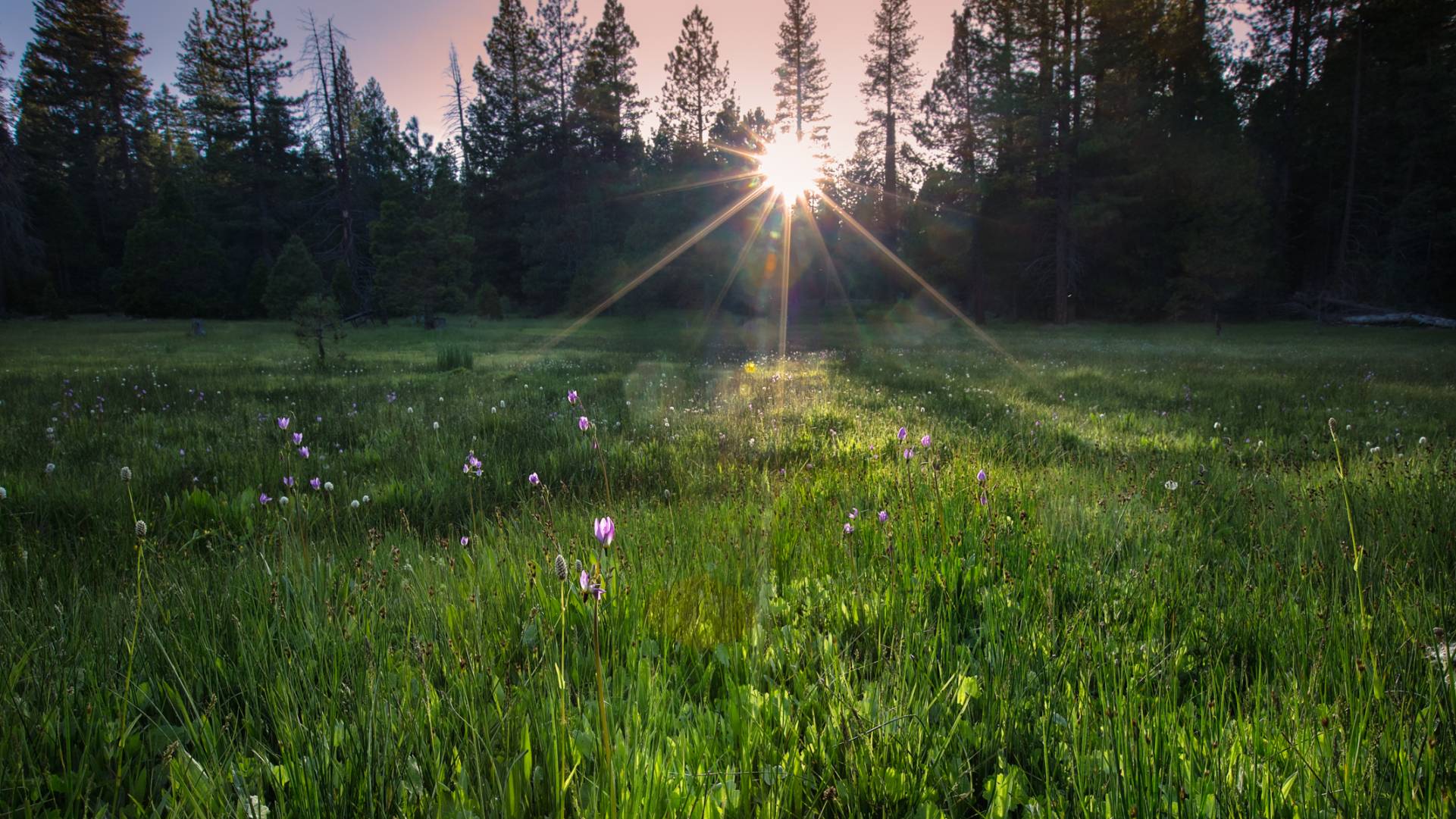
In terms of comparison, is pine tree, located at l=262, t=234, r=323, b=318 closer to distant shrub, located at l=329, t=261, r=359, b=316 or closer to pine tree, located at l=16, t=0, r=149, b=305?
distant shrub, located at l=329, t=261, r=359, b=316

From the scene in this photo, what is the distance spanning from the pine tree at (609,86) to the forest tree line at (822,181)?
8.8 inches

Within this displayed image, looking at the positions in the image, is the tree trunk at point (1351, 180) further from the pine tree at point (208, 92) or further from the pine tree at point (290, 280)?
the pine tree at point (208, 92)

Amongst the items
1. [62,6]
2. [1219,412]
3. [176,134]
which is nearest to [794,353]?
[1219,412]

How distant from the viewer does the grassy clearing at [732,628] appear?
1.22 m

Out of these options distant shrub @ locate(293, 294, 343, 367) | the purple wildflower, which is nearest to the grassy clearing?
the purple wildflower

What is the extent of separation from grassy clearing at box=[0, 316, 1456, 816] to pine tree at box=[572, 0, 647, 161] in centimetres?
4684

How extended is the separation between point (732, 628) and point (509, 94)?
60428 mm

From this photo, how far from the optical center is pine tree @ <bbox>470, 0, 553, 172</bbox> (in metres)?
49.5

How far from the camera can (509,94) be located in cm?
5222

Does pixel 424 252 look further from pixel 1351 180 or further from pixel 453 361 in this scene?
pixel 1351 180

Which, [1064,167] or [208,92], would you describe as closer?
[1064,167]

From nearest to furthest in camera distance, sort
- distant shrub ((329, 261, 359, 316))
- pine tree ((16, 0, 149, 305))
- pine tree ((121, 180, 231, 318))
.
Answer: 1. pine tree ((121, 180, 231, 318))
2. distant shrub ((329, 261, 359, 316))
3. pine tree ((16, 0, 149, 305))

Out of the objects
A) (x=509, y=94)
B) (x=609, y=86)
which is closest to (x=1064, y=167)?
(x=609, y=86)

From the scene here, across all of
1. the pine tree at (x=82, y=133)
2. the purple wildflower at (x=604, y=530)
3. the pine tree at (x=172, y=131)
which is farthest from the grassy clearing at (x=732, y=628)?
the pine tree at (x=172, y=131)
